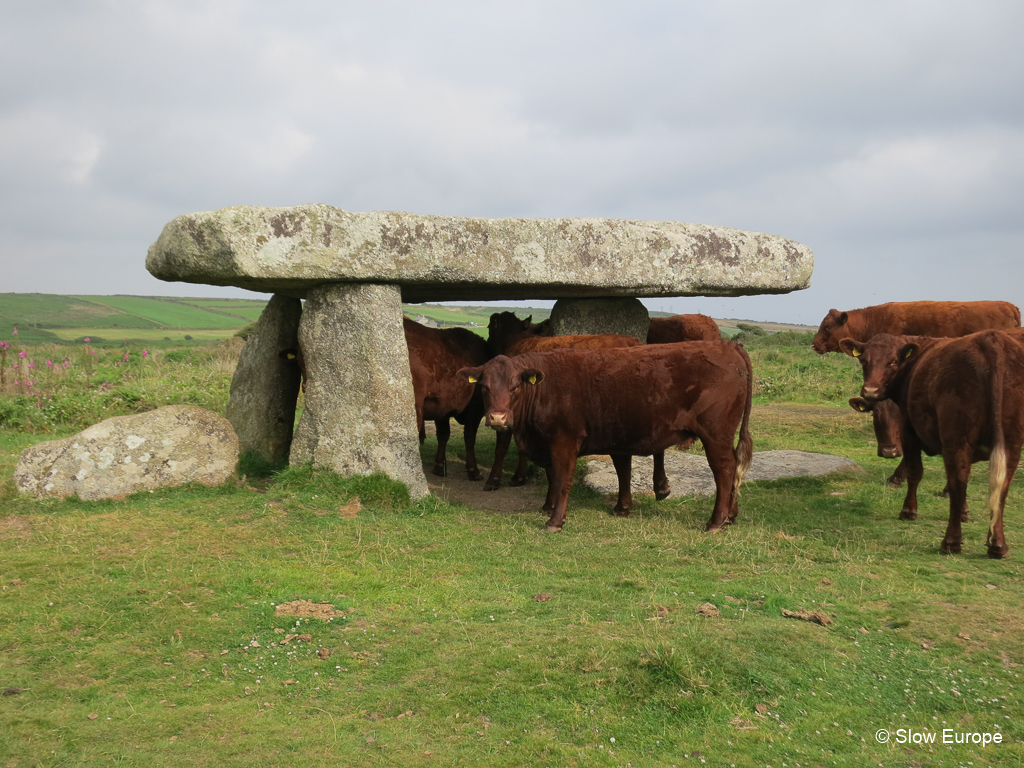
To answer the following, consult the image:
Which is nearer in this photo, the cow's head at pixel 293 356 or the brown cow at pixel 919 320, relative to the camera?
the cow's head at pixel 293 356

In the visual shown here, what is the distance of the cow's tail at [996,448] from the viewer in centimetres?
731

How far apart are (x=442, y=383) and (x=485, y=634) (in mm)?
5557

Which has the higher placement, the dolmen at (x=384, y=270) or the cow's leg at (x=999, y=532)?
the dolmen at (x=384, y=270)

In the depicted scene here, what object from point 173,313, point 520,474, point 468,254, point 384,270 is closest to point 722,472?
point 520,474

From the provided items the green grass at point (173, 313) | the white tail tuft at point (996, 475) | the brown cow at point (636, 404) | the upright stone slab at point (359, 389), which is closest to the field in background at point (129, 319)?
the green grass at point (173, 313)

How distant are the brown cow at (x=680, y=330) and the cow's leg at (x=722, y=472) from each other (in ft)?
17.6

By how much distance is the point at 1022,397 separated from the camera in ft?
24.6

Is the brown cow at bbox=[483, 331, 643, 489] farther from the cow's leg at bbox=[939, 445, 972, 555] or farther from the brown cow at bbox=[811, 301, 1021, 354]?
the brown cow at bbox=[811, 301, 1021, 354]

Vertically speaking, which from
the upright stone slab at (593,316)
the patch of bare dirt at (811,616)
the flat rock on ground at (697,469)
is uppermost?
the upright stone slab at (593,316)

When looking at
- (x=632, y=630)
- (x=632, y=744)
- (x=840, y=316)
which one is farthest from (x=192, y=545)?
(x=840, y=316)

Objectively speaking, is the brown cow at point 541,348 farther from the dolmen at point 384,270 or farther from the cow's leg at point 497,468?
the dolmen at point 384,270

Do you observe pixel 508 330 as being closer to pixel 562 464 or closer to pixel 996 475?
pixel 562 464

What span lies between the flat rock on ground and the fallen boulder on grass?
471 centimetres

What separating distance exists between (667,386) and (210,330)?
51897 millimetres
